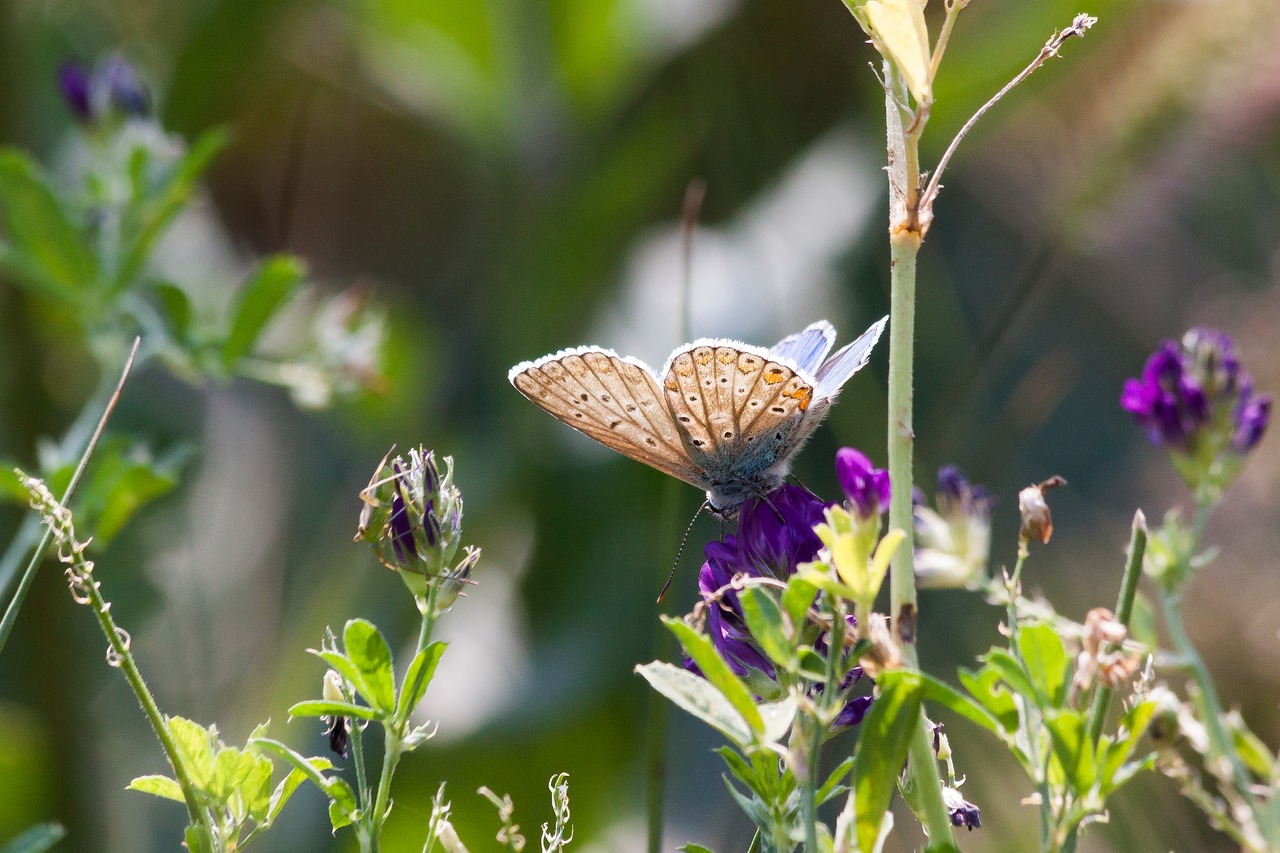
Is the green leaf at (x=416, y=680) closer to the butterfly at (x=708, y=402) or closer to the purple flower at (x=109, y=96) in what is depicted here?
the butterfly at (x=708, y=402)

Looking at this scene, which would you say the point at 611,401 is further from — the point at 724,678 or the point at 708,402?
the point at 724,678

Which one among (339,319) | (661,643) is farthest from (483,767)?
(661,643)

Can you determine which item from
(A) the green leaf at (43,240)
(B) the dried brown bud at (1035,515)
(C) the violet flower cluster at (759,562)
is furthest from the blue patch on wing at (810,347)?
(A) the green leaf at (43,240)

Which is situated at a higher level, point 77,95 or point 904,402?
point 77,95

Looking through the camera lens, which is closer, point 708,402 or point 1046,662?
point 1046,662

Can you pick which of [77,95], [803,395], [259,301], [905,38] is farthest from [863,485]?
[77,95]

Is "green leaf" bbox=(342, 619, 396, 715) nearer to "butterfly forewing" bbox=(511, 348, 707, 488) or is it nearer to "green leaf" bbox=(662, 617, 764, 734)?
"green leaf" bbox=(662, 617, 764, 734)
